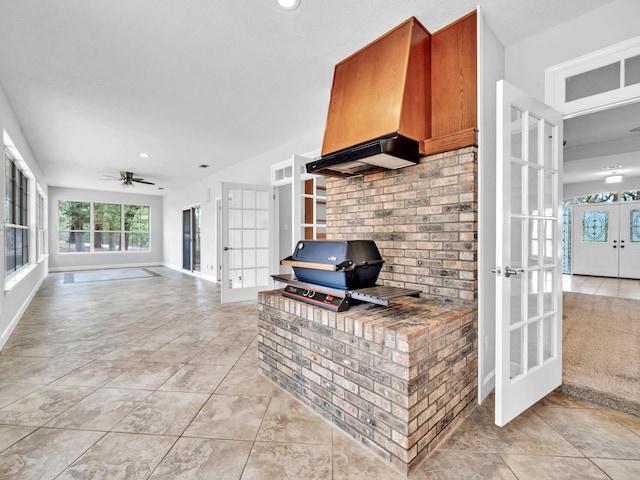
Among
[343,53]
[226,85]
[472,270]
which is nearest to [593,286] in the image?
[472,270]

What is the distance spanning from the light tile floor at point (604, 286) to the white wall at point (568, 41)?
17.0ft

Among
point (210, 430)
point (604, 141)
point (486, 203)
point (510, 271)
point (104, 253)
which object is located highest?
point (604, 141)

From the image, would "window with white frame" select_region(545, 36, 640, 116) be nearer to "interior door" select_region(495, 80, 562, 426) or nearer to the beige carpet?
"interior door" select_region(495, 80, 562, 426)

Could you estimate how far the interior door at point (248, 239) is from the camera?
206 inches

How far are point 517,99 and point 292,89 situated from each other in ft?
6.95

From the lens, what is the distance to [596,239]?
8.25 m

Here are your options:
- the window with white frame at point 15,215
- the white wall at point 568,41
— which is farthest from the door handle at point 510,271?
the window with white frame at point 15,215

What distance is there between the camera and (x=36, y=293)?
19.5 feet

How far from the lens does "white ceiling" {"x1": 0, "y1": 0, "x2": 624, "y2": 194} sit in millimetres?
2113

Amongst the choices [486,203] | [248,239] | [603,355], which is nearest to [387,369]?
[486,203]

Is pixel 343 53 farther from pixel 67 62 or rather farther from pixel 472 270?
pixel 67 62

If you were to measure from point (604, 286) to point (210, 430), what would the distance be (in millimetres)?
8172

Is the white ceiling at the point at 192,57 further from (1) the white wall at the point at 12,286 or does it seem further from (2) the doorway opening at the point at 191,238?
(2) the doorway opening at the point at 191,238

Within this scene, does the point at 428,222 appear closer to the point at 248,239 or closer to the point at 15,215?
the point at 248,239
